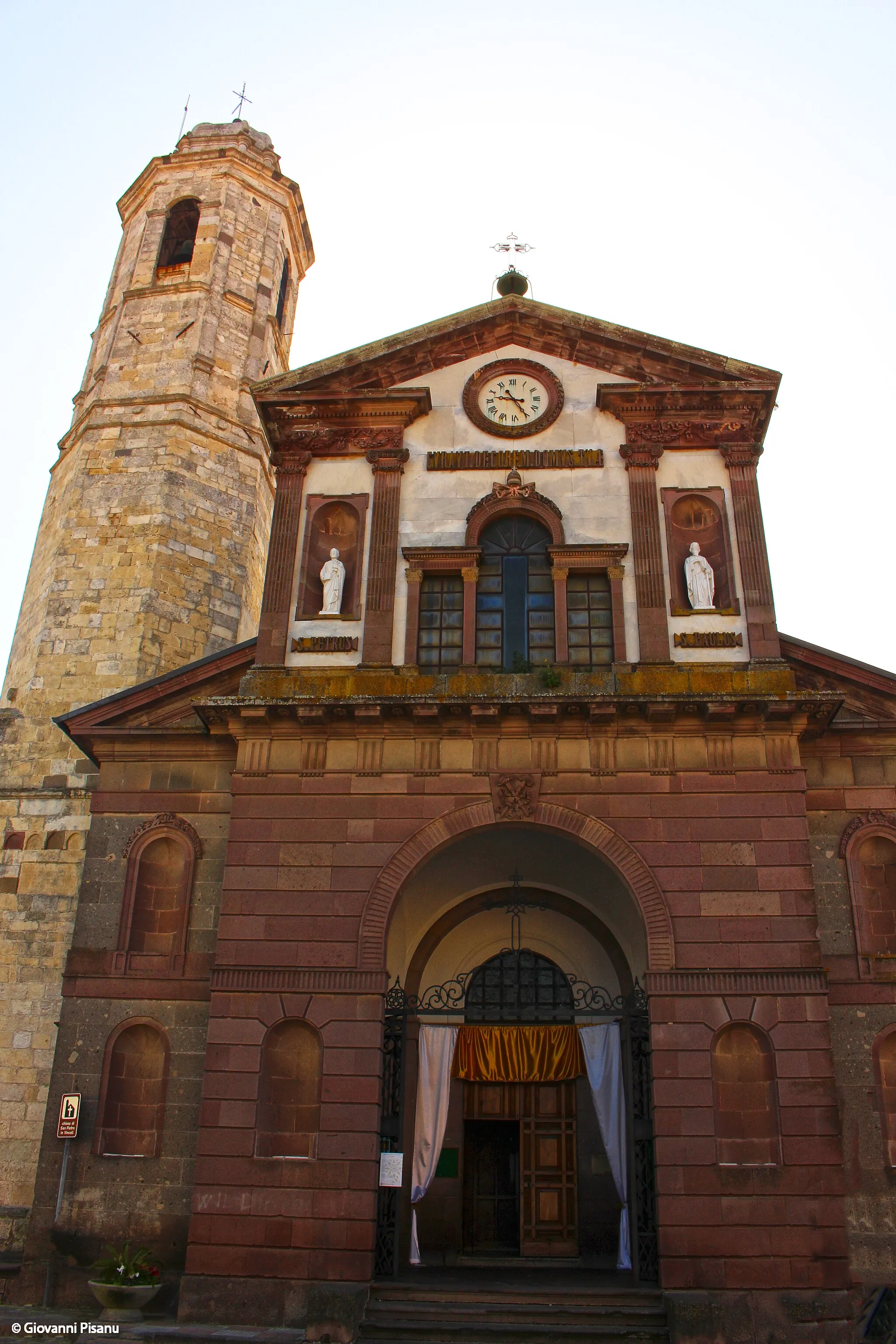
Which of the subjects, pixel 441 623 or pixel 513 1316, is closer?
pixel 513 1316

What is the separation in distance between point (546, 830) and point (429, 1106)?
4732 millimetres

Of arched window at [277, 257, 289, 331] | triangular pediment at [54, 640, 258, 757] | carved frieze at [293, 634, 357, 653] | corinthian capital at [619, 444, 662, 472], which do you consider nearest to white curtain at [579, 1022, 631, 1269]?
carved frieze at [293, 634, 357, 653]

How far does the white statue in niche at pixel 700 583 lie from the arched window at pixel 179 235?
17.7m

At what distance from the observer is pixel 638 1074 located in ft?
53.2

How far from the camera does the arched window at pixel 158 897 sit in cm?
1728

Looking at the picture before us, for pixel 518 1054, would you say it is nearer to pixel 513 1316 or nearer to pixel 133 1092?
pixel 513 1316

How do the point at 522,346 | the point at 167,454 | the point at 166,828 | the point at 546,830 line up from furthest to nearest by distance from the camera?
the point at 167,454 → the point at 522,346 → the point at 166,828 → the point at 546,830

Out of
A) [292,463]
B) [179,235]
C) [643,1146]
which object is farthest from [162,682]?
[179,235]

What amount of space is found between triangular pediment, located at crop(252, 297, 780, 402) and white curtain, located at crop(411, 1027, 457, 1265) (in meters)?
11.2

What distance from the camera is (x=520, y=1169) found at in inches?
727

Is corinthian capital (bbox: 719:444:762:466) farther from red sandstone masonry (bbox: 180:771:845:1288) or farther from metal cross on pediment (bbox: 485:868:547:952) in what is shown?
metal cross on pediment (bbox: 485:868:547:952)

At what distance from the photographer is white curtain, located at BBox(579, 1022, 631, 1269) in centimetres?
1667

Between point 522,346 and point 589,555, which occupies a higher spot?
point 522,346

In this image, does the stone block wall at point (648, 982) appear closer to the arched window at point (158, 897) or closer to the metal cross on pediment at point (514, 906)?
the arched window at point (158, 897)
